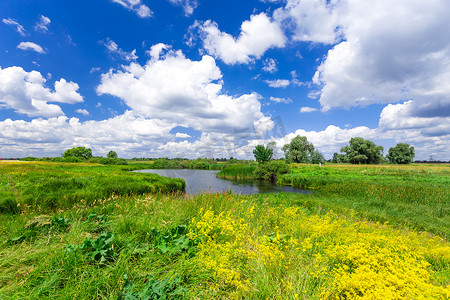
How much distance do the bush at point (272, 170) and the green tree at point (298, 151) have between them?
30.2 m

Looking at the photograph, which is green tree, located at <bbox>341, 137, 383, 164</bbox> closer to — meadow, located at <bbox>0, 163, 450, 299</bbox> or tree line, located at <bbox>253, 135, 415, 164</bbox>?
tree line, located at <bbox>253, 135, 415, 164</bbox>

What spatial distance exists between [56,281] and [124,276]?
93 centimetres

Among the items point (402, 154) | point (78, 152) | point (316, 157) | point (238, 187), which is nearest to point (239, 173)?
point (238, 187)

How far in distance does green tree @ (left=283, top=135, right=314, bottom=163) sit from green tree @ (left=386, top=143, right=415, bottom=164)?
1437 inches

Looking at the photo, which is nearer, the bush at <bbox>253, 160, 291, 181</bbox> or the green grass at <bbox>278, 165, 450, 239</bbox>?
the green grass at <bbox>278, 165, 450, 239</bbox>

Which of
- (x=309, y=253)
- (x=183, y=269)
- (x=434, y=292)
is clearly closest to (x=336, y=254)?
(x=309, y=253)

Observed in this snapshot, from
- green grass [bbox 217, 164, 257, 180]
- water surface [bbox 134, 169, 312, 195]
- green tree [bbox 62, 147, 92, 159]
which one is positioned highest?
green tree [bbox 62, 147, 92, 159]

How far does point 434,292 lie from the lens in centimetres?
217

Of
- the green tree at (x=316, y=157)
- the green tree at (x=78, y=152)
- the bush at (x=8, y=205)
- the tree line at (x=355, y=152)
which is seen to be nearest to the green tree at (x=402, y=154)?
the tree line at (x=355, y=152)

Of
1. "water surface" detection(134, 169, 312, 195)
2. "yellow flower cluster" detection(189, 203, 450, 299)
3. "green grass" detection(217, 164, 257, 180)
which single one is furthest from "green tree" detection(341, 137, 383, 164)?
"yellow flower cluster" detection(189, 203, 450, 299)

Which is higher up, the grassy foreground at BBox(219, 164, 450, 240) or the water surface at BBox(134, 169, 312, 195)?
the grassy foreground at BBox(219, 164, 450, 240)

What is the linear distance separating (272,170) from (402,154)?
70.7 meters

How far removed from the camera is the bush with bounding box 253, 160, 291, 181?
107ft

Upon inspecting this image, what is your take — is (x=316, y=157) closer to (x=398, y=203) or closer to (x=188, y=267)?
(x=398, y=203)
